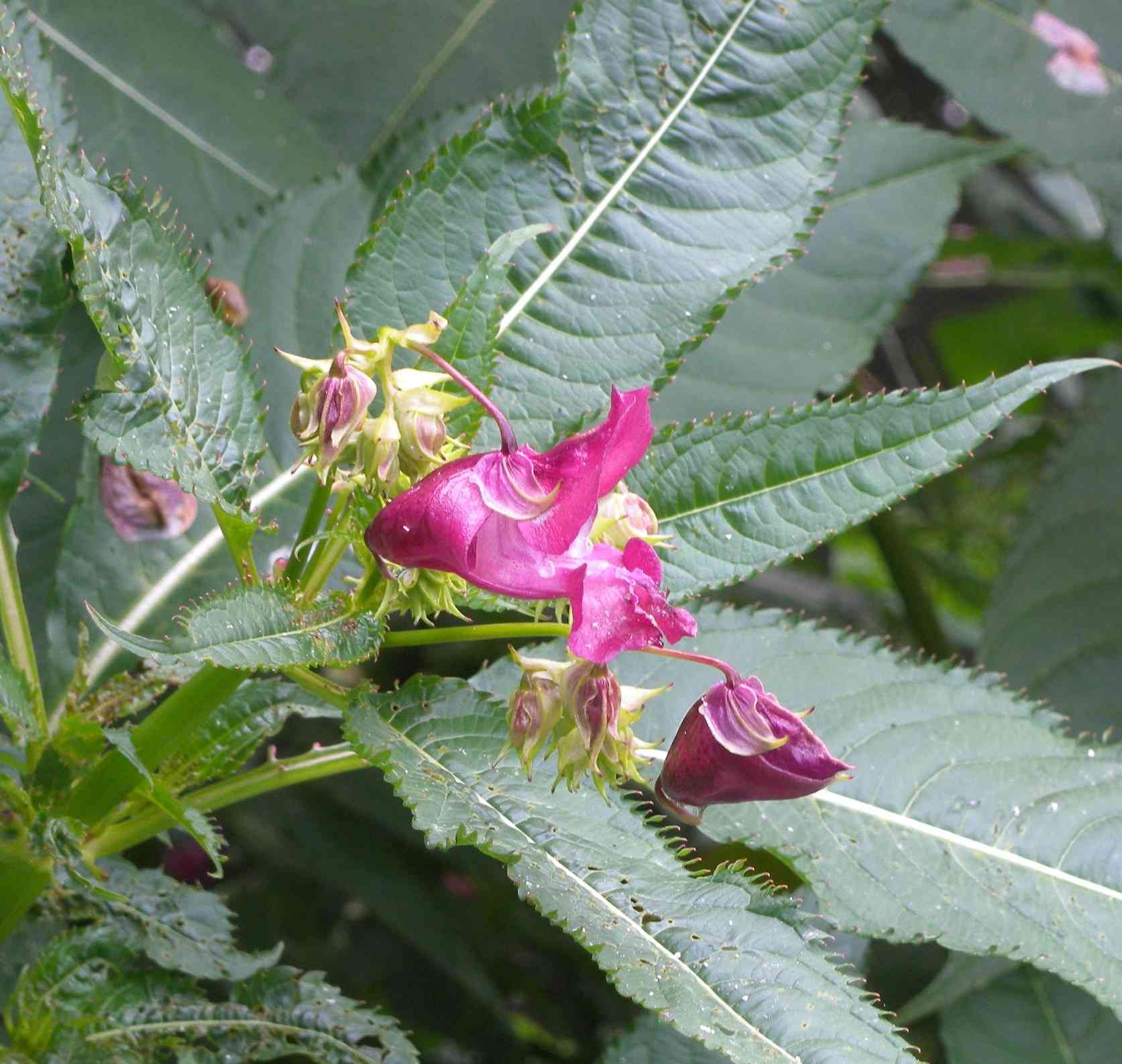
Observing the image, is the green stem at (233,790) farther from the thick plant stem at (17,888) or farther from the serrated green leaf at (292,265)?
the serrated green leaf at (292,265)

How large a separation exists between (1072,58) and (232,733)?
5.14ft

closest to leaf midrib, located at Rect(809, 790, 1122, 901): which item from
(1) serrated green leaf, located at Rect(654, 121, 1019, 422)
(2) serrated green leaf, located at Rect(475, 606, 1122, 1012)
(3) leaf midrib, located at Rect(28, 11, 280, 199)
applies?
(2) serrated green leaf, located at Rect(475, 606, 1122, 1012)

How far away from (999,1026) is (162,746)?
3.16 feet

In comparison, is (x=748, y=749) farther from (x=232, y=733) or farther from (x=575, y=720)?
Result: (x=232, y=733)

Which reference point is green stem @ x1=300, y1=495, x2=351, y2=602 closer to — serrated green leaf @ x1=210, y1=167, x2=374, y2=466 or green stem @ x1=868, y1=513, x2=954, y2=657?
serrated green leaf @ x1=210, y1=167, x2=374, y2=466

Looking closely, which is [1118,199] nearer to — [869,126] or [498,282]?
[869,126]

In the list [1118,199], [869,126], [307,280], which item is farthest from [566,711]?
[1118,199]

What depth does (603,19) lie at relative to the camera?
95 centimetres

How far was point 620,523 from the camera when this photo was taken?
28.3 inches

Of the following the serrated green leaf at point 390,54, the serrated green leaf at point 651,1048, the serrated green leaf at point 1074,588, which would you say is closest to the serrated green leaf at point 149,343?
the serrated green leaf at point 651,1048

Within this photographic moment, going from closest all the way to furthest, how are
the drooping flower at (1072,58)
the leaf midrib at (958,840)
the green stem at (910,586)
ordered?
the leaf midrib at (958,840) < the drooping flower at (1072,58) < the green stem at (910,586)

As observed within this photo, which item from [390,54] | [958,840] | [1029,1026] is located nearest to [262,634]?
[958,840]

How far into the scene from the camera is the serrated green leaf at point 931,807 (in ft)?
2.93

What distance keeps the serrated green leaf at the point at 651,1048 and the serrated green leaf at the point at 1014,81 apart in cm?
126
